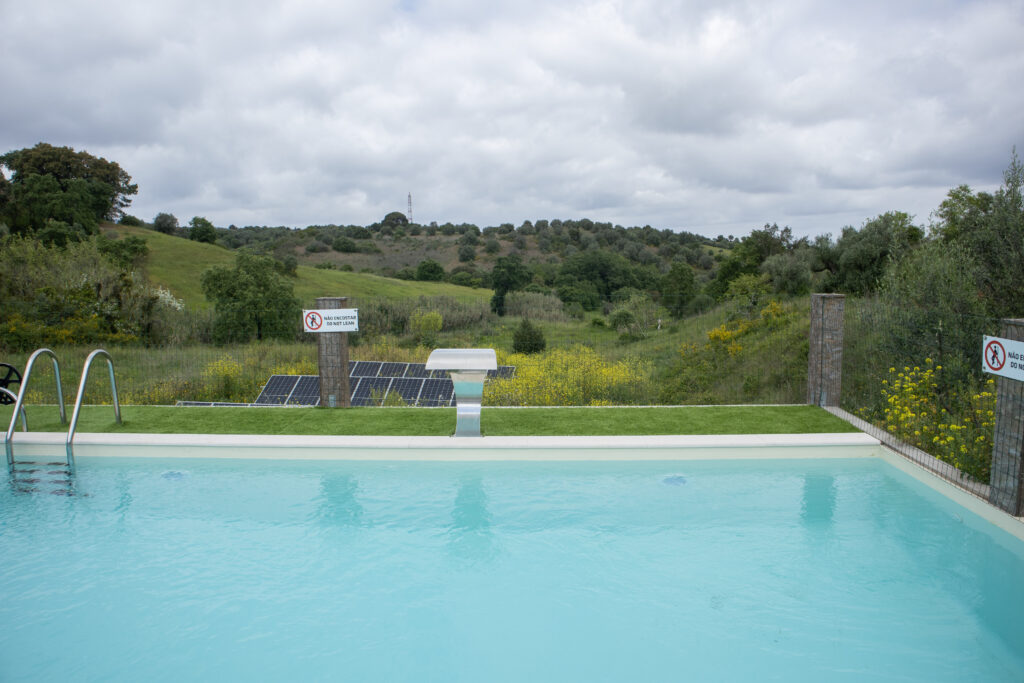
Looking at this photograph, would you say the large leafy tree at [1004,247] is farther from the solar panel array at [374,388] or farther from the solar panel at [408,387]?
the solar panel at [408,387]

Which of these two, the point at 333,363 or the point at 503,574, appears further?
the point at 333,363

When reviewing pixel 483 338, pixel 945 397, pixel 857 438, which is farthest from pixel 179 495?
pixel 483 338

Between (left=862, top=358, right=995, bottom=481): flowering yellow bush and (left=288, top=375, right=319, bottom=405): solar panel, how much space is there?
6.42 m

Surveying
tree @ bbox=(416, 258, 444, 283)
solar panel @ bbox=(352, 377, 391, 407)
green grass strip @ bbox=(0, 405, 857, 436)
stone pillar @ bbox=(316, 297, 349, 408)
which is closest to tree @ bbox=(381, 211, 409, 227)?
tree @ bbox=(416, 258, 444, 283)

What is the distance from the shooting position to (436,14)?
35.7 ft

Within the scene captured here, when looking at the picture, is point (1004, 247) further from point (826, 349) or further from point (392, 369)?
point (392, 369)

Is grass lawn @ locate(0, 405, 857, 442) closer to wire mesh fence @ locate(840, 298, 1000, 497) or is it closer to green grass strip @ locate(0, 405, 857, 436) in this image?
green grass strip @ locate(0, 405, 857, 436)

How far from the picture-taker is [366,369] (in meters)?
10.2

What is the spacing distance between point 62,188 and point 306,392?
120 feet

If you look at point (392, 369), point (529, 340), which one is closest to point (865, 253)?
point (529, 340)

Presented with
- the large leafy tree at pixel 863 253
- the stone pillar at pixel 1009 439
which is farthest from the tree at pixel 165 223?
the stone pillar at pixel 1009 439

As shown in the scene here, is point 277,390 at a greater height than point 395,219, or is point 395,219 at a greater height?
point 395,219

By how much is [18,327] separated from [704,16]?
1305cm

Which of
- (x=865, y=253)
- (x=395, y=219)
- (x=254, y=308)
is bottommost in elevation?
(x=254, y=308)
